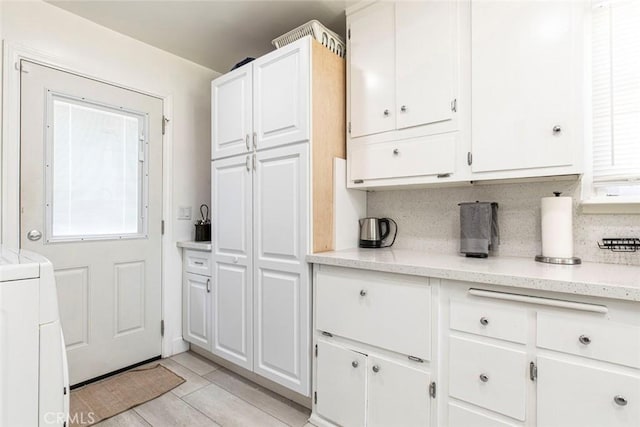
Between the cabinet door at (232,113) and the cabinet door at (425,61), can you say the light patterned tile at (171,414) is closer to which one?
the cabinet door at (232,113)

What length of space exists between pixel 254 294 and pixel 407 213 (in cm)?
114

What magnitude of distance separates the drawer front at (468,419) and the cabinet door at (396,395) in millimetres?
97

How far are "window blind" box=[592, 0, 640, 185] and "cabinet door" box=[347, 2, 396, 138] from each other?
96 centimetres

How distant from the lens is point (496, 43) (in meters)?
1.52

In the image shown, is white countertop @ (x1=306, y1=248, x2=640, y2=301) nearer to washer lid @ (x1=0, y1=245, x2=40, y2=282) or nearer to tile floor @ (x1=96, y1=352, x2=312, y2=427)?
tile floor @ (x1=96, y1=352, x2=312, y2=427)

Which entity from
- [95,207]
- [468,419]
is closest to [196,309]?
[95,207]

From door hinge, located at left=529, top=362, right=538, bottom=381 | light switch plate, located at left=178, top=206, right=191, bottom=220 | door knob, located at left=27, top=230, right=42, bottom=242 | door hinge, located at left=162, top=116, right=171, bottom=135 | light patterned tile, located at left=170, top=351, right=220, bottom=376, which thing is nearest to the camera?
door hinge, located at left=529, top=362, right=538, bottom=381

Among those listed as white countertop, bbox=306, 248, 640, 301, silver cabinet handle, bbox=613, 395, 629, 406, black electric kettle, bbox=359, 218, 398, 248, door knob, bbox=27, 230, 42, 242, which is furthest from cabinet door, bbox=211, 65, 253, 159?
silver cabinet handle, bbox=613, 395, 629, 406

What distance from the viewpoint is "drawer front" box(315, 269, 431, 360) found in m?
1.39

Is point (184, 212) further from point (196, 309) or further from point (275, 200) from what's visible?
point (275, 200)

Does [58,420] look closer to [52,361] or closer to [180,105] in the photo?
[52,361]

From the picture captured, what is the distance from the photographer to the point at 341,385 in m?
1.64

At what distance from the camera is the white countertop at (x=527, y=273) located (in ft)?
3.34

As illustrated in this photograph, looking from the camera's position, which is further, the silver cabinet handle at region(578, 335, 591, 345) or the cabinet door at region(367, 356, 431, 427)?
the cabinet door at region(367, 356, 431, 427)
